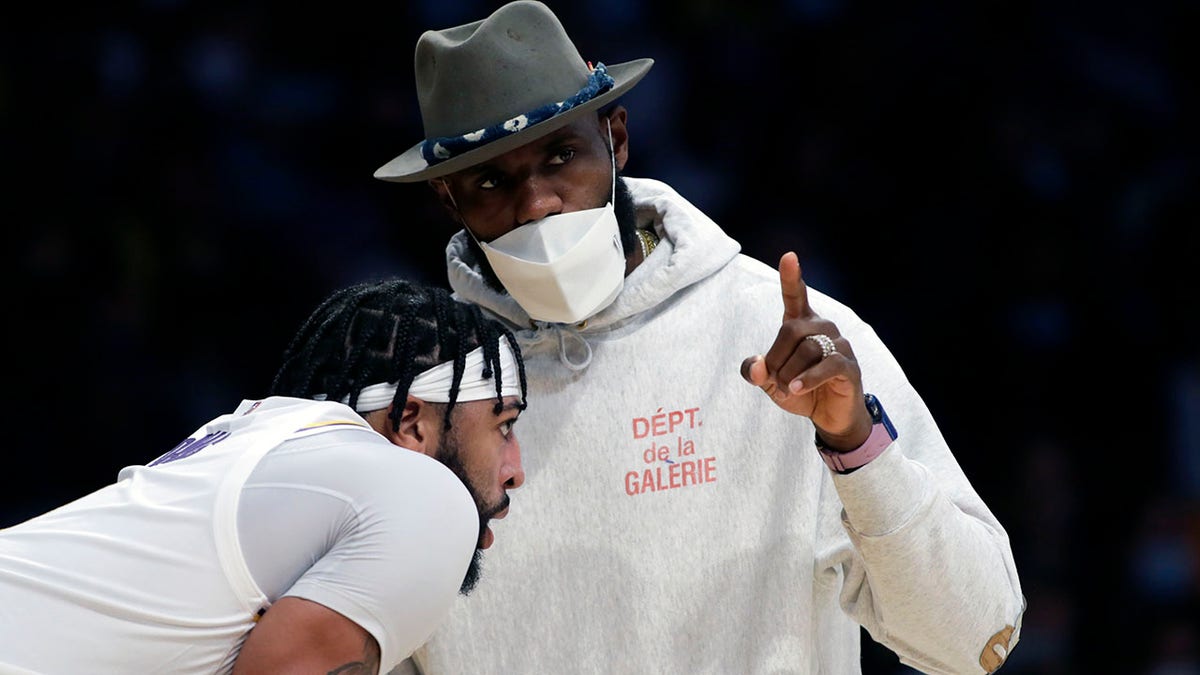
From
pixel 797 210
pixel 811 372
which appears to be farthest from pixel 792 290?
pixel 797 210

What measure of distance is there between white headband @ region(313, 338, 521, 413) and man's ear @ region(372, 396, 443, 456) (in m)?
0.01

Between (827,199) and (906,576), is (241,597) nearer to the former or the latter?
(906,576)

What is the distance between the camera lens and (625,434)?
235 centimetres

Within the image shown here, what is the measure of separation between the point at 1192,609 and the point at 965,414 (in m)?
0.74

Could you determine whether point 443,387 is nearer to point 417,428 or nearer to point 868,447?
point 417,428

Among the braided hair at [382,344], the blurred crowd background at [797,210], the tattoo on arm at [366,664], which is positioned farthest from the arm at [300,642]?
the blurred crowd background at [797,210]

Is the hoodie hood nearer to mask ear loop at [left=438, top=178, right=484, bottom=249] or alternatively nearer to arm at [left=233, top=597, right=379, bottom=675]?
mask ear loop at [left=438, top=178, right=484, bottom=249]

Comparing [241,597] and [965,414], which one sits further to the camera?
[965,414]

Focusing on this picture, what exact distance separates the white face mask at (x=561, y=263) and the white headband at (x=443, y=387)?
16 cm

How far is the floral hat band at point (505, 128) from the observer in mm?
2270

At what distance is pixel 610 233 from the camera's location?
7.57 ft

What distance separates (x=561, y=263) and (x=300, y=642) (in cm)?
74

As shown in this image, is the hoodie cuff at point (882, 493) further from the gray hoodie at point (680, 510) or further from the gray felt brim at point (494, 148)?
the gray felt brim at point (494, 148)

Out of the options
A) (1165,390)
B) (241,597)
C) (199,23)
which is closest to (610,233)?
(241,597)
